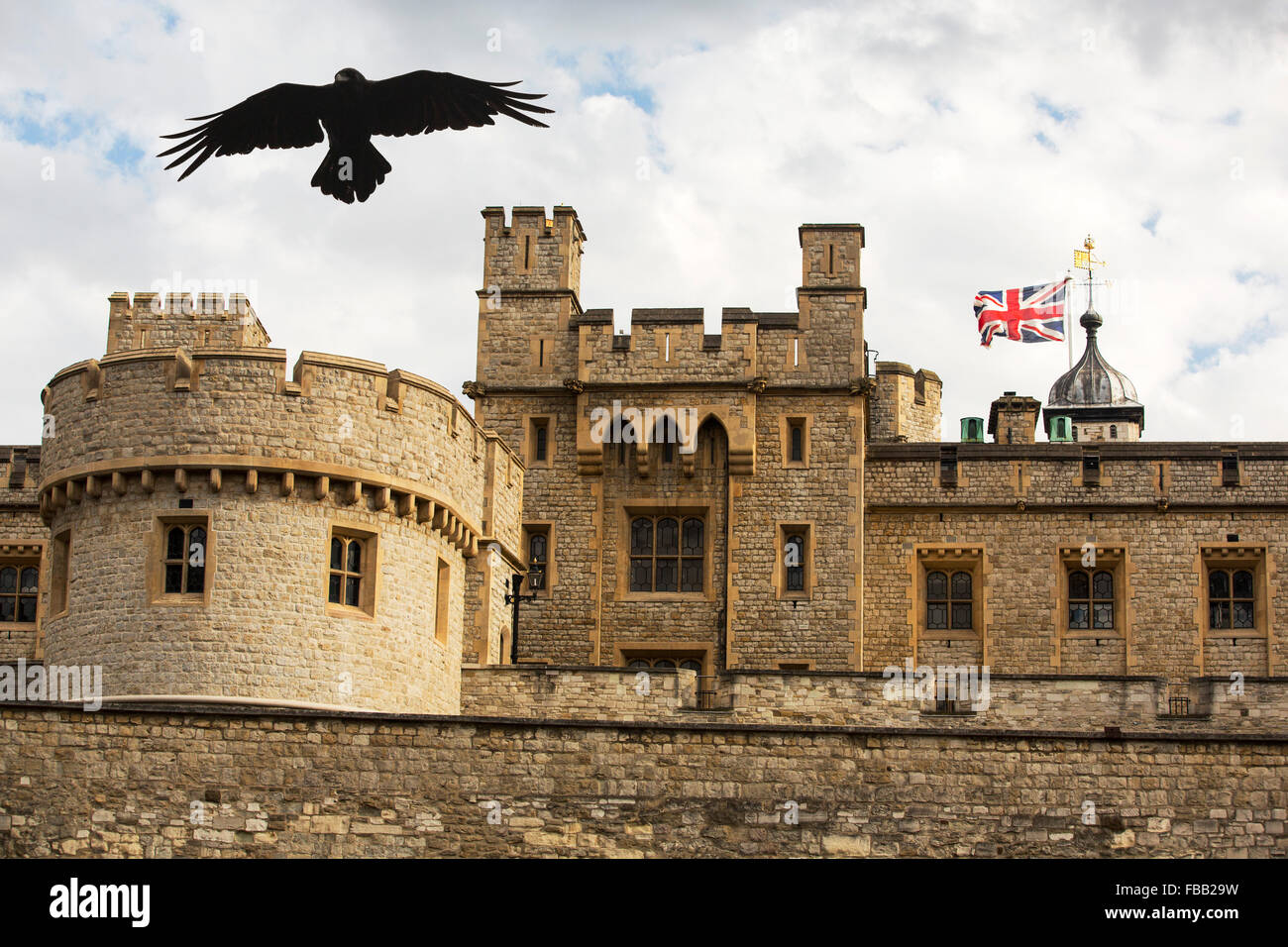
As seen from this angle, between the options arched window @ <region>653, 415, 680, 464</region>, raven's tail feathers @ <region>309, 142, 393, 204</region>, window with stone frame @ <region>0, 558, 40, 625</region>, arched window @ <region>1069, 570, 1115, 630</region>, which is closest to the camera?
raven's tail feathers @ <region>309, 142, 393, 204</region>

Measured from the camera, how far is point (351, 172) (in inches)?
1270

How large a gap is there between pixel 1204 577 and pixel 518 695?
42.8ft

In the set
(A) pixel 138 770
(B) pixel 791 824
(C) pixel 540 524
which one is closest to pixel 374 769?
(A) pixel 138 770

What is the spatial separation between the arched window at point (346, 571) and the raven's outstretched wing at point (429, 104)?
25.3 ft

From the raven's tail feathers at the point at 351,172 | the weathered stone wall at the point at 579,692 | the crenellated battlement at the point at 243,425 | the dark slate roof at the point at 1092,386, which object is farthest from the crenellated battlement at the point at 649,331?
the dark slate roof at the point at 1092,386

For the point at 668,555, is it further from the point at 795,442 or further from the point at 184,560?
the point at 184,560

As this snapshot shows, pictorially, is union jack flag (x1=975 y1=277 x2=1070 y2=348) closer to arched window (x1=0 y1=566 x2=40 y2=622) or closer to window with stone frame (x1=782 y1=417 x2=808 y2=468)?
window with stone frame (x1=782 y1=417 x2=808 y2=468)

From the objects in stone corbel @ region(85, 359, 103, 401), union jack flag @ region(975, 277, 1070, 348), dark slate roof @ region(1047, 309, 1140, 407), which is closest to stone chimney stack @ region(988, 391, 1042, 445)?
union jack flag @ region(975, 277, 1070, 348)

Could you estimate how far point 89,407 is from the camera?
2772cm

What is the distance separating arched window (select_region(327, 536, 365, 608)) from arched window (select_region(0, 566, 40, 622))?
12453 millimetres

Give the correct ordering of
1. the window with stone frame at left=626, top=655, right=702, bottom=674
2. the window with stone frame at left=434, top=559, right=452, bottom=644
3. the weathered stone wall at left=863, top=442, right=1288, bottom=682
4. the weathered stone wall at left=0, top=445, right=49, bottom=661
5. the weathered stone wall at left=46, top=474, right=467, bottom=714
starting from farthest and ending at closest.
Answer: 1. the weathered stone wall at left=0, top=445, right=49, bottom=661
2. the weathered stone wall at left=863, top=442, right=1288, bottom=682
3. the window with stone frame at left=626, top=655, right=702, bottom=674
4. the window with stone frame at left=434, top=559, right=452, bottom=644
5. the weathered stone wall at left=46, top=474, right=467, bottom=714

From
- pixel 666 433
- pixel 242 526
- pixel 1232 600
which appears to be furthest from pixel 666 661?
pixel 242 526

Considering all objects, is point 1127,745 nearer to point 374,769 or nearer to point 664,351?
point 374,769

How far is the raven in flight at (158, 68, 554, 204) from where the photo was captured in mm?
32219
